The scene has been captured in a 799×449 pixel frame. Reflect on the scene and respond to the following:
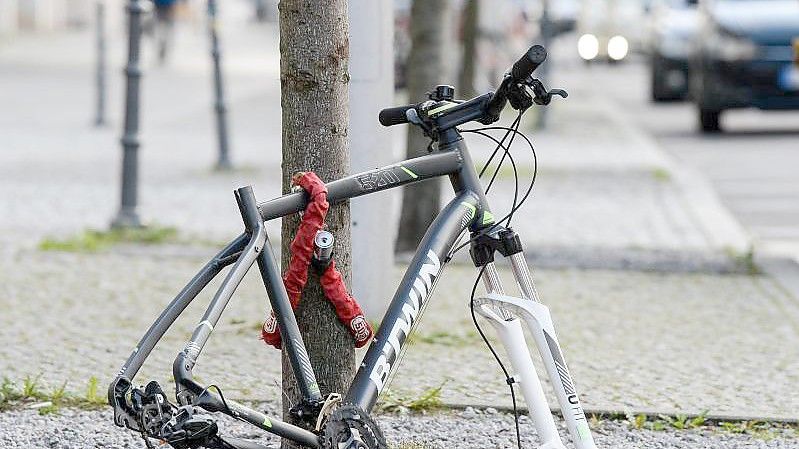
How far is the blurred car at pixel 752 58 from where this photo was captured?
1723 centimetres

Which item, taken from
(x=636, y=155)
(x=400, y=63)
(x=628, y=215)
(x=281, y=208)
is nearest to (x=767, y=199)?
(x=628, y=215)

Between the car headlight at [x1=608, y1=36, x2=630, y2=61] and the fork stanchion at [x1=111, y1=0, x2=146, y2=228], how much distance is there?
25574 mm

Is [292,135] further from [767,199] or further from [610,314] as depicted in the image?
[767,199]

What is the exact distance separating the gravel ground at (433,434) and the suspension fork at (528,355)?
74 cm

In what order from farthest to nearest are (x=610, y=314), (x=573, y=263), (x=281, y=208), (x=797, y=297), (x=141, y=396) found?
(x=573, y=263) → (x=797, y=297) → (x=610, y=314) → (x=281, y=208) → (x=141, y=396)

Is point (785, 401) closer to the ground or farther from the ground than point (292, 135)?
closer to the ground

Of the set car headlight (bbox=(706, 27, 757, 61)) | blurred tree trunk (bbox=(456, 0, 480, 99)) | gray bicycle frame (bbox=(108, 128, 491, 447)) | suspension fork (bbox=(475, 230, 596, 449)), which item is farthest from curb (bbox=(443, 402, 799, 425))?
car headlight (bbox=(706, 27, 757, 61))

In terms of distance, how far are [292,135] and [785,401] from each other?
215 centimetres

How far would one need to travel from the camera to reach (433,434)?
5211 millimetres

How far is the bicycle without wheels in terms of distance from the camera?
3914mm

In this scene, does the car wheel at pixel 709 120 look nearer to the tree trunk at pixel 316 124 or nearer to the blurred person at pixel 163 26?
the blurred person at pixel 163 26

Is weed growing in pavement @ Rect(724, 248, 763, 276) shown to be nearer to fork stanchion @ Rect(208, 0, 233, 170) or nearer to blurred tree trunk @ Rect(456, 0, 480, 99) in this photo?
fork stanchion @ Rect(208, 0, 233, 170)

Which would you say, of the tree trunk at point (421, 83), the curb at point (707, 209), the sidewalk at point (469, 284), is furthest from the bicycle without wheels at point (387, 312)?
the curb at point (707, 209)

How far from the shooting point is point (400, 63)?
78.6 feet
